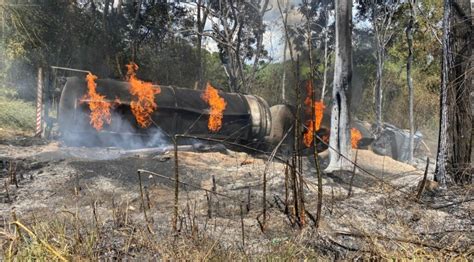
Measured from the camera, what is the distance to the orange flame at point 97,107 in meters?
11.6

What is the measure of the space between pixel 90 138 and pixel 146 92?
1947 millimetres

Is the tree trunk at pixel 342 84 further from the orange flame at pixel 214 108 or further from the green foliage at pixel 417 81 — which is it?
A: the green foliage at pixel 417 81

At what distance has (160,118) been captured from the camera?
12.5 meters

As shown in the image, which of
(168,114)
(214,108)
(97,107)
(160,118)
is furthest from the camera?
(214,108)

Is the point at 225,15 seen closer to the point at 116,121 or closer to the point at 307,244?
the point at 116,121

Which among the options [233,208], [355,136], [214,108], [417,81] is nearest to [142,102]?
[214,108]

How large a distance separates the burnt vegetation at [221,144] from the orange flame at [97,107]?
5 centimetres

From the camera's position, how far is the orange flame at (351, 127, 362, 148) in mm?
15449

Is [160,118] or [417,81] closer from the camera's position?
[160,118]

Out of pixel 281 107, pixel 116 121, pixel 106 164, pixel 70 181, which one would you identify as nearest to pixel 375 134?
pixel 281 107

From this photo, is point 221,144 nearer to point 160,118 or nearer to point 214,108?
point 214,108

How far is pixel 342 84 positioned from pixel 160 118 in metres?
5.29

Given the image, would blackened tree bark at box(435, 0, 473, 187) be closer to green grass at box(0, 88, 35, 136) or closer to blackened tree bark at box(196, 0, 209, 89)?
green grass at box(0, 88, 35, 136)

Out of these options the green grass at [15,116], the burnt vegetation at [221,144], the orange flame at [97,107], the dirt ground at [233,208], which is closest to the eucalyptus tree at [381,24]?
the burnt vegetation at [221,144]
